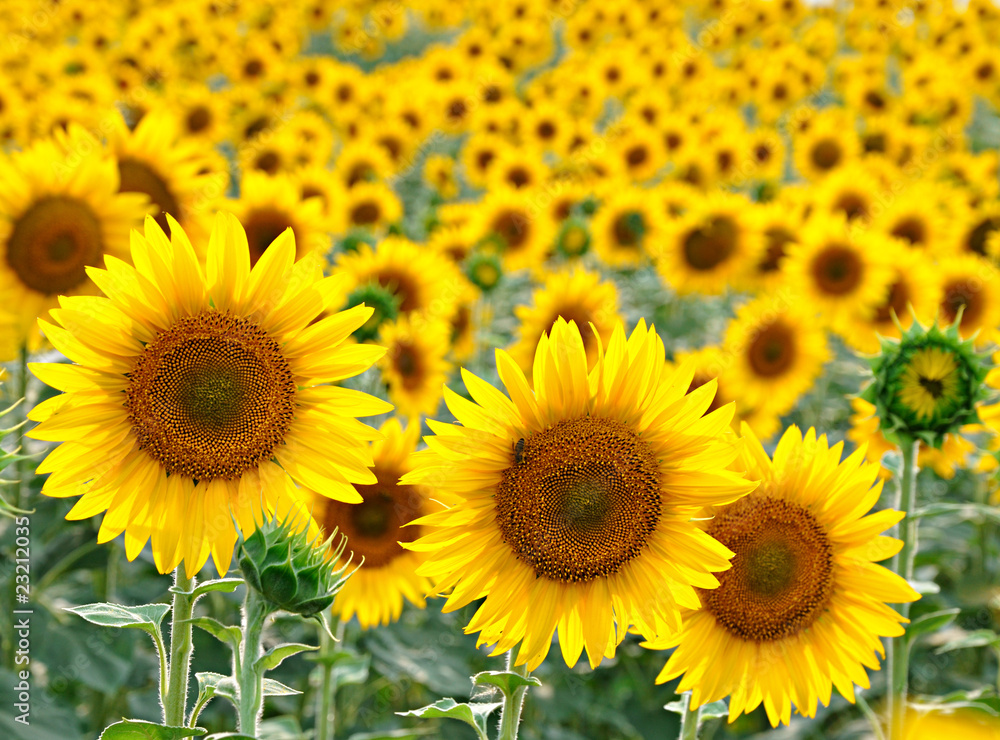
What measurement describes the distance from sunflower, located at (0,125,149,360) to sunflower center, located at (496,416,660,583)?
2229 millimetres

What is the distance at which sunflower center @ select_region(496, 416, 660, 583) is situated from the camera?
1.88m

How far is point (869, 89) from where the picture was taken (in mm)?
11711

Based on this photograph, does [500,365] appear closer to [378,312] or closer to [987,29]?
[378,312]

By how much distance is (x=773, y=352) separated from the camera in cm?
557

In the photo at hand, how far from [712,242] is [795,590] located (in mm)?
5109

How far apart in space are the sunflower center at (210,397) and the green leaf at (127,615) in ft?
0.92

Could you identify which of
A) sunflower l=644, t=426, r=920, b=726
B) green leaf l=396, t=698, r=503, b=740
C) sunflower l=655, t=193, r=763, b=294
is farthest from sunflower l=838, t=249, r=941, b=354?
green leaf l=396, t=698, r=503, b=740

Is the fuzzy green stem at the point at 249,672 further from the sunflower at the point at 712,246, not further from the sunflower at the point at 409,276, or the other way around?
the sunflower at the point at 712,246

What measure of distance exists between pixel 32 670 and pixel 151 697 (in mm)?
492

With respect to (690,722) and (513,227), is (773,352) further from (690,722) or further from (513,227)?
(690,722)

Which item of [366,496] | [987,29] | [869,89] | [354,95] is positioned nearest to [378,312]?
[366,496]

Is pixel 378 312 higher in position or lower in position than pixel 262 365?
higher

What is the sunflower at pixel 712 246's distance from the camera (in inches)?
267

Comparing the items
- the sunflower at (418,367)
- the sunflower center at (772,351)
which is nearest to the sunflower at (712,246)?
the sunflower center at (772,351)
